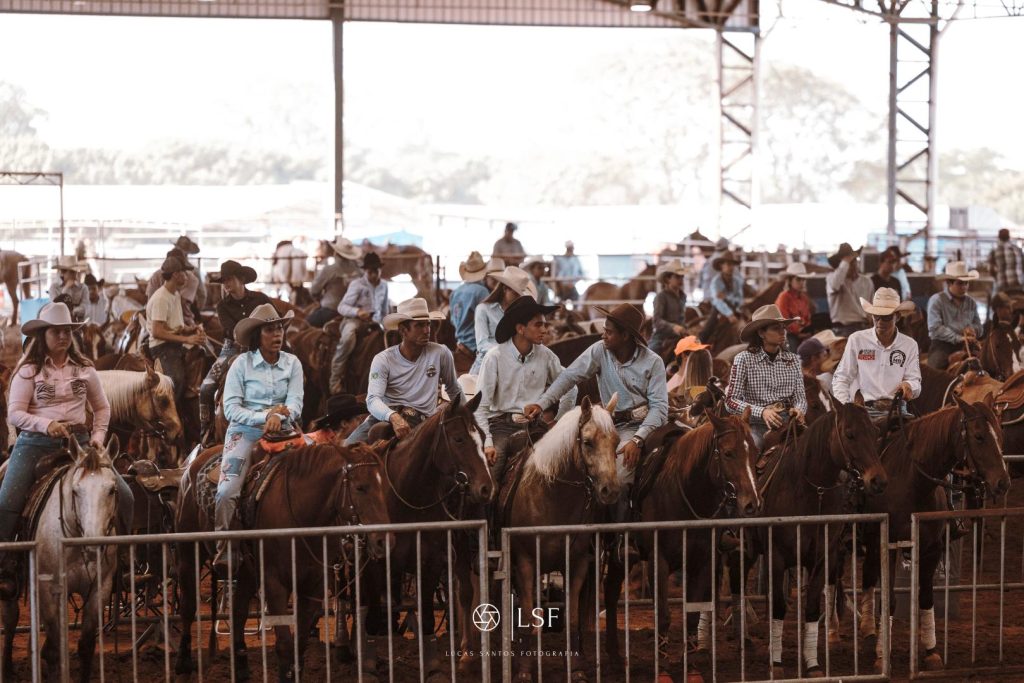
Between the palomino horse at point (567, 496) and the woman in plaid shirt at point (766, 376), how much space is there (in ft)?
4.74

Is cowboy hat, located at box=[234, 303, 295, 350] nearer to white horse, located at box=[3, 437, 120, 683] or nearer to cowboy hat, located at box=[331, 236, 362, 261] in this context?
white horse, located at box=[3, 437, 120, 683]

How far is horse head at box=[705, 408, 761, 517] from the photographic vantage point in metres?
7.50

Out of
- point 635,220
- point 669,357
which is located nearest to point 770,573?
point 669,357

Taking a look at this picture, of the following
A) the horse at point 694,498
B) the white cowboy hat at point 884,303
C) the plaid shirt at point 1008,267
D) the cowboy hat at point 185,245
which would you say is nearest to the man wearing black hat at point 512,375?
the horse at point 694,498

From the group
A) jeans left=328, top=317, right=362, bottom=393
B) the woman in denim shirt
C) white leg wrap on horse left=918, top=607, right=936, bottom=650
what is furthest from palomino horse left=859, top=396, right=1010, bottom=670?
jeans left=328, top=317, right=362, bottom=393

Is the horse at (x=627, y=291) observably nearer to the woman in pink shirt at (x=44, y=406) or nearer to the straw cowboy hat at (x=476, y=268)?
the straw cowboy hat at (x=476, y=268)

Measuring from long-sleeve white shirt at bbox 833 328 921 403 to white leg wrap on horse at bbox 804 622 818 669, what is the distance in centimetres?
211

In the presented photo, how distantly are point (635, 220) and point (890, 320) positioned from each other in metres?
41.6

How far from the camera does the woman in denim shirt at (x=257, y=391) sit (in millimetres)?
8000

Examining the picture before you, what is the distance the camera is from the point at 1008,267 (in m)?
21.6

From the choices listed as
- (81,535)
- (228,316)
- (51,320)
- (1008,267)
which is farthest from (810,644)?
(1008,267)

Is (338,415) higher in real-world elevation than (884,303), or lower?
lower

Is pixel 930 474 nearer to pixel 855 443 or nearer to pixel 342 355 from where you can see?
pixel 855 443

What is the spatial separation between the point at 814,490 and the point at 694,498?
2.70 ft
